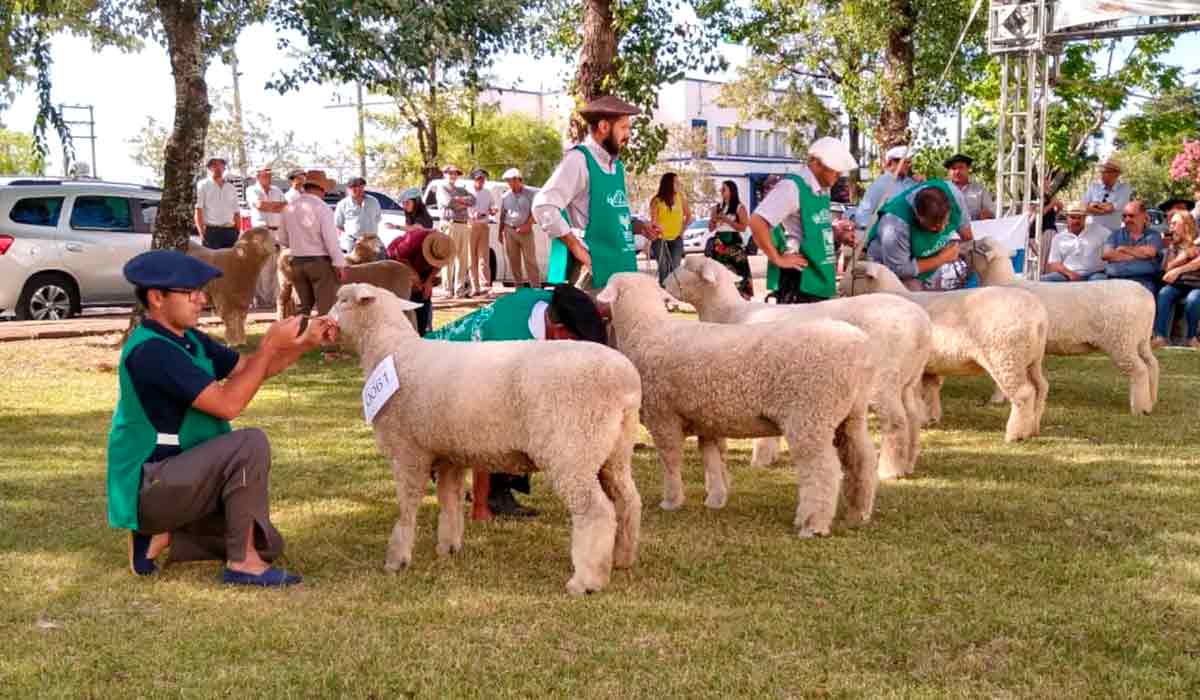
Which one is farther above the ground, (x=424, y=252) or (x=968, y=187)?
(x=968, y=187)

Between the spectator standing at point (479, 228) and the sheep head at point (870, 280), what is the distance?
38.1ft

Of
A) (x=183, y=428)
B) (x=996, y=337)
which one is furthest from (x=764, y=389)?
(x=996, y=337)

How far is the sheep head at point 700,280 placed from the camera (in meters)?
6.98

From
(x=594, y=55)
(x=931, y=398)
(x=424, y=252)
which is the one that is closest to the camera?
(x=424, y=252)

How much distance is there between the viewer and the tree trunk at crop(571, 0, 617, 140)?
1214cm

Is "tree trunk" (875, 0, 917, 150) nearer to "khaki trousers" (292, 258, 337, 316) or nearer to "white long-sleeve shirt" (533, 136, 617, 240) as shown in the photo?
"khaki trousers" (292, 258, 337, 316)

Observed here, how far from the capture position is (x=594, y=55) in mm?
12188

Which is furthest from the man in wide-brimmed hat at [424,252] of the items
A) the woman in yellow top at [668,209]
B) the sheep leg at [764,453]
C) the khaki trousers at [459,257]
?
the khaki trousers at [459,257]

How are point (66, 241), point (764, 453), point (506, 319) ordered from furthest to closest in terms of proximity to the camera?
point (66, 241) < point (764, 453) < point (506, 319)

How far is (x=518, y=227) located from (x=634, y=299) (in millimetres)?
12513

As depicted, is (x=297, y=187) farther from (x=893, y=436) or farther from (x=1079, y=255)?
(x=1079, y=255)

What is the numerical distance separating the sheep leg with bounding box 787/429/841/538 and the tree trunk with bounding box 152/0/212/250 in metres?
8.48

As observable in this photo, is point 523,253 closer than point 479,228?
Yes

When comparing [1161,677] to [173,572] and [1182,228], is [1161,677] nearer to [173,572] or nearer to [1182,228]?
[173,572]
